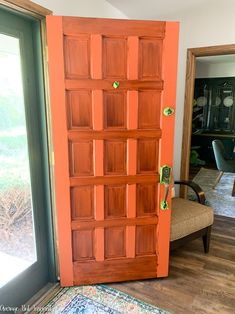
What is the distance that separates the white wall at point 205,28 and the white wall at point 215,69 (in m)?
3.23

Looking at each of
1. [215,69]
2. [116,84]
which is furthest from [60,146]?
[215,69]

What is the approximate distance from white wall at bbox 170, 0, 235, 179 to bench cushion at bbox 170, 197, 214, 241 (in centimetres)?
106

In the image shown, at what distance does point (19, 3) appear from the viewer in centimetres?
141

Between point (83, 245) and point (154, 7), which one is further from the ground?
point (154, 7)

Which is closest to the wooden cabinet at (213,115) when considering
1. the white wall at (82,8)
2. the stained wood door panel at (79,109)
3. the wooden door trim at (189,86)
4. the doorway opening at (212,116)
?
the doorway opening at (212,116)

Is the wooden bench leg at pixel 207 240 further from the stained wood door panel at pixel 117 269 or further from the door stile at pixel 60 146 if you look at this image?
the door stile at pixel 60 146

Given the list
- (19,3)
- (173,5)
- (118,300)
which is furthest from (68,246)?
(173,5)

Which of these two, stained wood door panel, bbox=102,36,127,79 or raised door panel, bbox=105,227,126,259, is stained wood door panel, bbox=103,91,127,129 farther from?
raised door panel, bbox=105,227,126,259

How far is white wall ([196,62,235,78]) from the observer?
5.37 meters

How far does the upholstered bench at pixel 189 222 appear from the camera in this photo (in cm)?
212

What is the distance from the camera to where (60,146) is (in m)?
1.68

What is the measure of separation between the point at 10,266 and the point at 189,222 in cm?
148

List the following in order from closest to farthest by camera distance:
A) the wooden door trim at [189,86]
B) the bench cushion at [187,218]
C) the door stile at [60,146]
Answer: the door stile at [60,146] < the bench cushion at [187,218] < the wooden door trim at [189,86]

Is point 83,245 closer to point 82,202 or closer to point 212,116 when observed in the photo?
point 82,202
